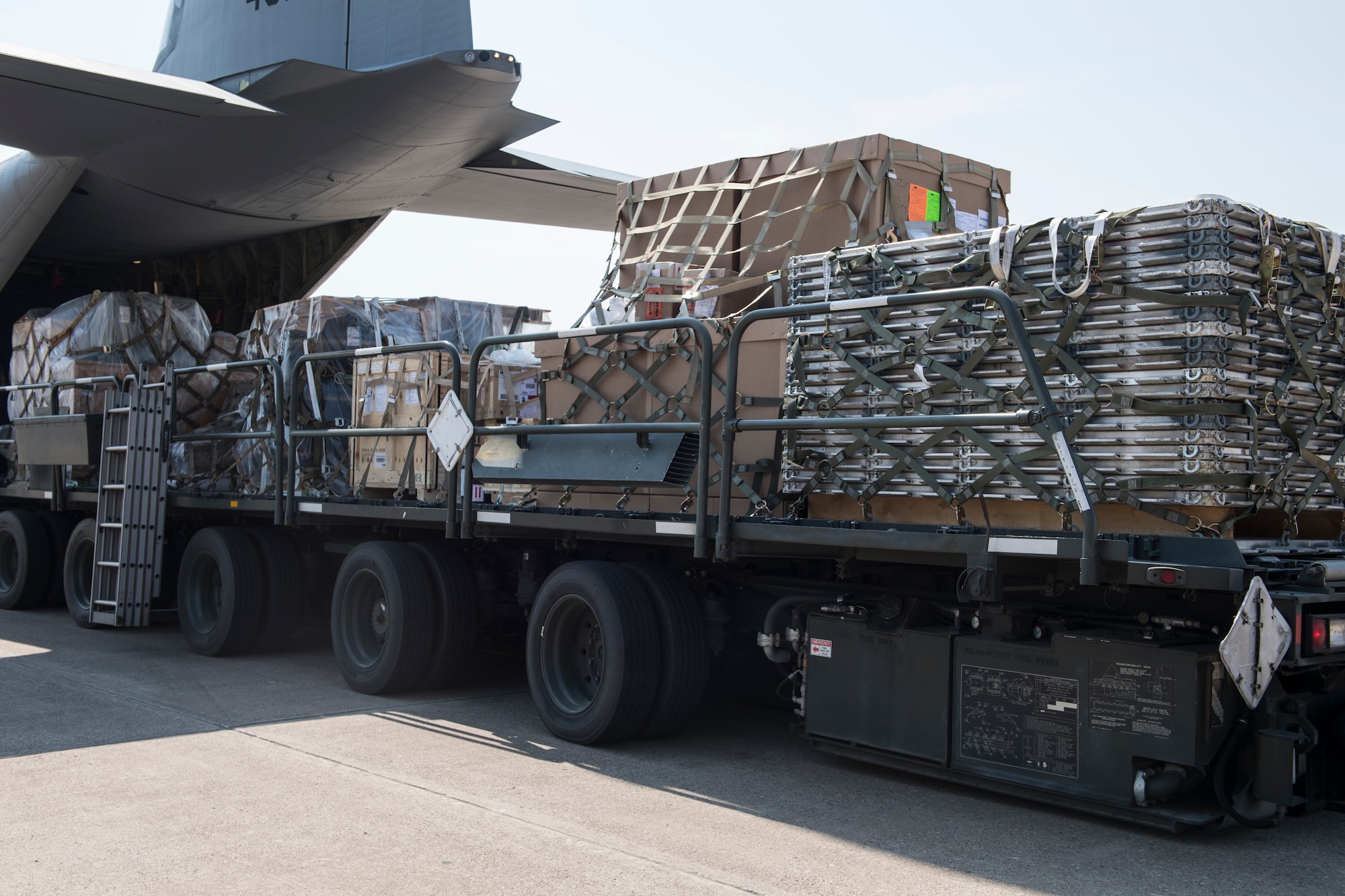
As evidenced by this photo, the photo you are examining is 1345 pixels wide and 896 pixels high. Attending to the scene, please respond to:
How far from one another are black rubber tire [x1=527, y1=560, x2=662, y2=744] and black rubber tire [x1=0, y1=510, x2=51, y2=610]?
866 cm

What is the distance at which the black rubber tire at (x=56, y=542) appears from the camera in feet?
46.0

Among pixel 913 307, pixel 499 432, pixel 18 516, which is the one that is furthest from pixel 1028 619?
pixel 18 516

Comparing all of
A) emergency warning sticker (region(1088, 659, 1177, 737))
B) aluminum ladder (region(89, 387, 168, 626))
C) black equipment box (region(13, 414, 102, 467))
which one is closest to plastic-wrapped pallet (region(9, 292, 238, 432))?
black equipment box (region(13, 414, 102, 467))

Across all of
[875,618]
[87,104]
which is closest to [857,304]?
[875,618]

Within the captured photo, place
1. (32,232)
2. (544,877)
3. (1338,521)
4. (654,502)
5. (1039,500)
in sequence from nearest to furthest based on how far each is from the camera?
(544,877)
(1039,500)
(1338,521)
(654,502)
(32,232)

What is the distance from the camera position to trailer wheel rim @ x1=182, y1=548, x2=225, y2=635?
10992mm

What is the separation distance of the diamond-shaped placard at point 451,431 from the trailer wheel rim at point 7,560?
840 centimetres

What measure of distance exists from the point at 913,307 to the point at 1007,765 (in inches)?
89.0

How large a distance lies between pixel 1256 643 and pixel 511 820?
3.23 meters

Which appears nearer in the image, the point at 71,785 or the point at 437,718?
the point at 71,785

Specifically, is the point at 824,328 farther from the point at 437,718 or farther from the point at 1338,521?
the point at 437,718

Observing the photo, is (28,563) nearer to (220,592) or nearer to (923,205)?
(220,592)

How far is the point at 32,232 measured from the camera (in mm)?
17938

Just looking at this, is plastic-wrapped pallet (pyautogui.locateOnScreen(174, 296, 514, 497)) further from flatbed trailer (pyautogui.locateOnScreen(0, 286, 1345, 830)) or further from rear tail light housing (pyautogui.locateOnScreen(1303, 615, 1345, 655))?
rear tail light housing (pyautogui.locateOnScreen(1303, 615, 1345, 655))
